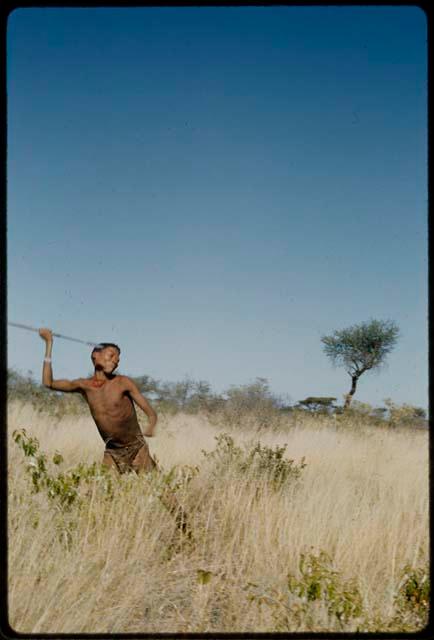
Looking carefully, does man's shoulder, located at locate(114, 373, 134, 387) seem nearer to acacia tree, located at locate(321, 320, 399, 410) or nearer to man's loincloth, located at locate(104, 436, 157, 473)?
man's loincloth, located at locate(104, 436, 157, 473)

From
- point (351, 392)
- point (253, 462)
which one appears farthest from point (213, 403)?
point (253, 462)

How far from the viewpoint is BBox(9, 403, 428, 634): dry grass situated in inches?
117

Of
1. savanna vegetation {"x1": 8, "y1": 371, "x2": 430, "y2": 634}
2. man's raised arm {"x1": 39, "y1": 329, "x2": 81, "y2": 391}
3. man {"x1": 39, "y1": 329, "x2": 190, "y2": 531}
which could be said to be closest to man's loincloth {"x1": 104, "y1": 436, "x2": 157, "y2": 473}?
man {"x1": 39, "y1": 329, "x2": 190, "y2": 531}

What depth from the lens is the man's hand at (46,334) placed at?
3.93 m

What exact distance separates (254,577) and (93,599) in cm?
95

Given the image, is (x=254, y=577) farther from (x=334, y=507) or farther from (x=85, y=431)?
(x=85, y=431)

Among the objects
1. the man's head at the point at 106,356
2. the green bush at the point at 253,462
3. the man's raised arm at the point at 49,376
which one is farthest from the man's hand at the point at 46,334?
the green bush at the point at 253,462

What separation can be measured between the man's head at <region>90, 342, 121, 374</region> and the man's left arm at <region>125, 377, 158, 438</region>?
0.15 meters

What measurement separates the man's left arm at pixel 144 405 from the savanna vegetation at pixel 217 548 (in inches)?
12.2

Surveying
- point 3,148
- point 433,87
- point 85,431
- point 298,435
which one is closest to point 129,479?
point 3,148

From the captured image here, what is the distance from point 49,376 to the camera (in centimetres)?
423

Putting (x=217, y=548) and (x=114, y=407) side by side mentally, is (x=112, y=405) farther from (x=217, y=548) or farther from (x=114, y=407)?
(x=217, y=548)

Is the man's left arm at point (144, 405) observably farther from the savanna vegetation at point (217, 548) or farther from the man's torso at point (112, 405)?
the savanna vegetation at point (217, 548)

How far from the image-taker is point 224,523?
4.26 metres
